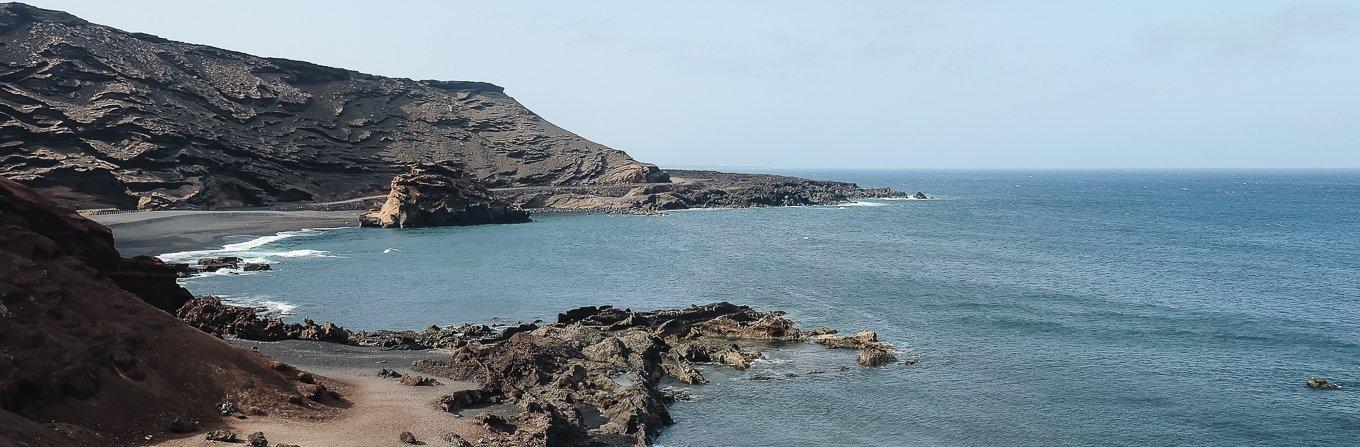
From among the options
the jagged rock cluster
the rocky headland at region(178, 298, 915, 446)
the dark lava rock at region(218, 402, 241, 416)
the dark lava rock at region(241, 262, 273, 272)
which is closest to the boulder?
the rocky headland at region(178, 298, 915, 446)

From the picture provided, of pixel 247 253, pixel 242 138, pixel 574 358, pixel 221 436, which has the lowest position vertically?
pixel 574 358

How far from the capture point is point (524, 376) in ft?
121

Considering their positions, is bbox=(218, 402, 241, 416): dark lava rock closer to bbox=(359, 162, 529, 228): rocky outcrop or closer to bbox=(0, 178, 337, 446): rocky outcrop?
bbox=(0, 178, 337, 446): rocky outcrop

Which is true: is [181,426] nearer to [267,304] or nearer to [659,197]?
[267,304]

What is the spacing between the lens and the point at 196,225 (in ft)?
350

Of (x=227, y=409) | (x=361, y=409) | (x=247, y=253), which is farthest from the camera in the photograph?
(x=247, y=253)

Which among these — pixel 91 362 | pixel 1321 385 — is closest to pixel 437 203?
pixel 91 362

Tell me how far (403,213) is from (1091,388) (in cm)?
9953

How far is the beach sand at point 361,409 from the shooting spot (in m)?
26.7

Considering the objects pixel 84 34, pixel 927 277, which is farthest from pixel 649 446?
pixel 84 34

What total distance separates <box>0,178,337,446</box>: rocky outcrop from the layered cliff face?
10842 centimetres

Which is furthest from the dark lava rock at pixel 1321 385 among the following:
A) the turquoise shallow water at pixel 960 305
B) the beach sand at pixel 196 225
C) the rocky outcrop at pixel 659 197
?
the rocky outcrop at pixel 659 197

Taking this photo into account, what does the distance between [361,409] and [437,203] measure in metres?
96.9

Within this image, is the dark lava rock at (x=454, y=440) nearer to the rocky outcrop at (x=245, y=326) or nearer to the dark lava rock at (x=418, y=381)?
the dark lava rock at (x=418, y=381)
